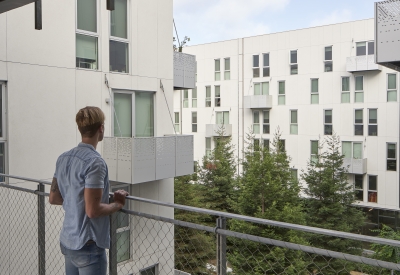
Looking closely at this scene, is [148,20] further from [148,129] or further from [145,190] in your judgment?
[145,190]

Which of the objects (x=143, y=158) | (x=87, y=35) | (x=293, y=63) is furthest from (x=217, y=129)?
(x=87, y=35)

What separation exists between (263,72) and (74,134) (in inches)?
863

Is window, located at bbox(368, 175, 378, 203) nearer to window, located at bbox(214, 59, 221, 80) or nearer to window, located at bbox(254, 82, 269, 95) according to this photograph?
window, located at bbox(254, 82, 269, 95)

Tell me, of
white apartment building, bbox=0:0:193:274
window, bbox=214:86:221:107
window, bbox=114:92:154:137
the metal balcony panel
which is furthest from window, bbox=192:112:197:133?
the metal balcony panel

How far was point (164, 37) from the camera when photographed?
12.9 metres

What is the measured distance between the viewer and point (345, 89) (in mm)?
27516

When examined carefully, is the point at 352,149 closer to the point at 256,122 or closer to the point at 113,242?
the point at 256,122

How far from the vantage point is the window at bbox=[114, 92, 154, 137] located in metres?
11.8

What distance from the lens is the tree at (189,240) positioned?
17.5 meters

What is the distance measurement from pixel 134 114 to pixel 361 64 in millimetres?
18097

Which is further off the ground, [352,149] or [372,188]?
[352,149]

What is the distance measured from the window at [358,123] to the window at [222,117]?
9438 mm

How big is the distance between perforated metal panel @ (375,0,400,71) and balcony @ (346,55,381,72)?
→ 1410 centimetres

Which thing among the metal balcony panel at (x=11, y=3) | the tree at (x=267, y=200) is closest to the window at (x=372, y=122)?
the tree at (x=267, y=200)
